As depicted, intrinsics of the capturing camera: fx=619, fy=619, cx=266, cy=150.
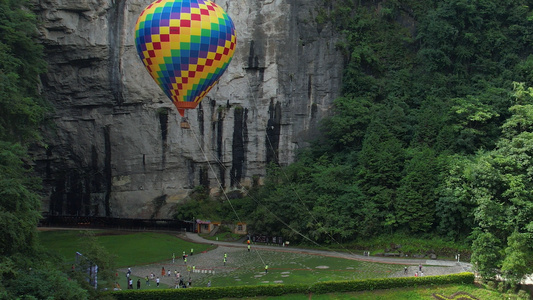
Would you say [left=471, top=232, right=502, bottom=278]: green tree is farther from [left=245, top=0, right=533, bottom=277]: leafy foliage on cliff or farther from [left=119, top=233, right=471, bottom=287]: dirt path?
[left=119, top=233, right=471, bottom=287]: dirt path

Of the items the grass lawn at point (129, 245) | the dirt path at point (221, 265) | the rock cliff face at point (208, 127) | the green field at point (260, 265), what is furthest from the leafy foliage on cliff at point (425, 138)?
the grass lawn at point (129, 245)

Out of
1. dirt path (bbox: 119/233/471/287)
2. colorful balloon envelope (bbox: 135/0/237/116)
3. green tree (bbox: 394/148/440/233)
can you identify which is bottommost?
dirt path (bbox: 119/233/471/287)

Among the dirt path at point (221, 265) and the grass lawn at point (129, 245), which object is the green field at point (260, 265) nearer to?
the grass lawn at point (129, 245)

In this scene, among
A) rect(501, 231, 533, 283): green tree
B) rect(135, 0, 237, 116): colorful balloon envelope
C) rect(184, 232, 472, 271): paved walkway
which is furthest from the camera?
rect(184, 232, 472, 271): paved walkway

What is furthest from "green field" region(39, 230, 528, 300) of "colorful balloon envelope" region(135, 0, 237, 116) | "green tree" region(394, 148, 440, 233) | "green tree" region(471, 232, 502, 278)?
"colorful balloon envelope" region(135, 0, 237, 116)

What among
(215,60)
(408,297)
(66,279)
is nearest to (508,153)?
(408,297)

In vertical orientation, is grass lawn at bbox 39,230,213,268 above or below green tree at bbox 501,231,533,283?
Result: below
